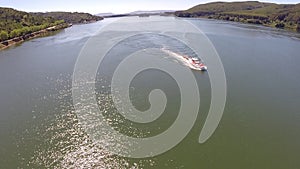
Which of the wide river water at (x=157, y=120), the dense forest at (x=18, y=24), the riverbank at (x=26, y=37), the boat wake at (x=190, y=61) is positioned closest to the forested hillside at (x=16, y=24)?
the dense forest at (x=18, y=24)

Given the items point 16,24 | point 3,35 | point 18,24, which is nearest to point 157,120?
point 3,35

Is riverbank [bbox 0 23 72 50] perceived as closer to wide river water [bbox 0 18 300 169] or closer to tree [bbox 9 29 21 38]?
tree [bbox 9 29 21 38]

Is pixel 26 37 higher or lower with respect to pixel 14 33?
lower

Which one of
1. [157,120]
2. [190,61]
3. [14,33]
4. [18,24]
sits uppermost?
[18,24]

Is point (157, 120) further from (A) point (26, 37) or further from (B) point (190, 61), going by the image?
(A) point (26, 37)

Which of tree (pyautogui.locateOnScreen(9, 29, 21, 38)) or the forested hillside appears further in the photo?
the forested hillside

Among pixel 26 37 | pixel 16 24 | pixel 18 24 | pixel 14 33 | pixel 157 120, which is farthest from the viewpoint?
pixel 18 24

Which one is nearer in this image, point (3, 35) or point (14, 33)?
point (3, 35)

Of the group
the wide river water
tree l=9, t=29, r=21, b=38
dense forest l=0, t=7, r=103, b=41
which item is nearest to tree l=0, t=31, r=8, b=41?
dense forest l=0, t=7, r=103, b=41

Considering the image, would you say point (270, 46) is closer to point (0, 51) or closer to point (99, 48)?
point (99, 48)
